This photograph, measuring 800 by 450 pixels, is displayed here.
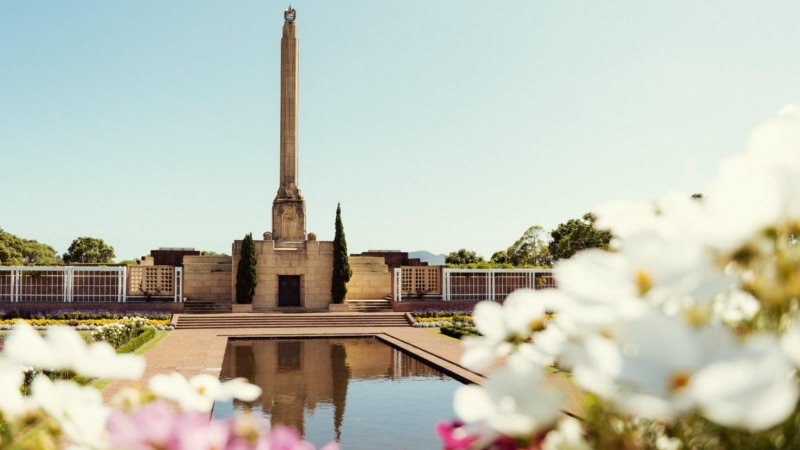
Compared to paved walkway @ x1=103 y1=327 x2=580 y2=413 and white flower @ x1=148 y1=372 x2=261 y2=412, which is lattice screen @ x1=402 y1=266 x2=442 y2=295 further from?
white flower @ x1=148 y1=372 x2=261 y2=412

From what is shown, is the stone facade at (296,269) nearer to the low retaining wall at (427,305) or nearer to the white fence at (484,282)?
the low retaining wall at (427,305)

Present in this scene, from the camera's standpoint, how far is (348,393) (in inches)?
472

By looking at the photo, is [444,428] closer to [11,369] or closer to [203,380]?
[203,380]

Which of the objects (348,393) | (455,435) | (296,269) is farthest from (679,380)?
(296,269)

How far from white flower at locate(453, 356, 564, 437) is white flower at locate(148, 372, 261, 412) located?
1.53 feet

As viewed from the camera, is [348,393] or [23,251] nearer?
[348,393]

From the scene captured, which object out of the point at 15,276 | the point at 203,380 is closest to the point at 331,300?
the point at 15,276

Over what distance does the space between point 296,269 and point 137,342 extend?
12756 millimetres

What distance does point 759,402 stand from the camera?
2.28 feet

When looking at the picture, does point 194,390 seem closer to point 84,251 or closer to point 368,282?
point 368,282

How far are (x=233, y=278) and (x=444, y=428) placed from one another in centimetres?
2822

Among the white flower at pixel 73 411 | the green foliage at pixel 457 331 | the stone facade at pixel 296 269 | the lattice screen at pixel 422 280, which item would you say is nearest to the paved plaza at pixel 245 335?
the green foliage at pixel 457 331

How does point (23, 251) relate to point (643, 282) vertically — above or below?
above

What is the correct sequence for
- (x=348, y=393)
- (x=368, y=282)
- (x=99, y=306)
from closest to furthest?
(x=348, y=393)
(x=99, y=306)
(x=368, y=282)
